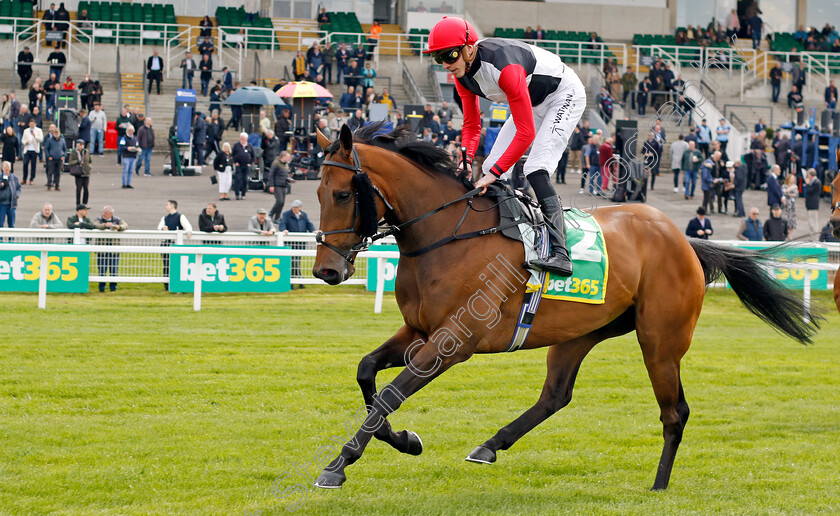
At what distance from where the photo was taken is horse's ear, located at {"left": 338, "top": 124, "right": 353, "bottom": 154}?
464 cm

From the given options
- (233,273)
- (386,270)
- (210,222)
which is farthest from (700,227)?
(210,222)

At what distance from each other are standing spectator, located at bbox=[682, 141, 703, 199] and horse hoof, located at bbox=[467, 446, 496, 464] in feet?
59.7

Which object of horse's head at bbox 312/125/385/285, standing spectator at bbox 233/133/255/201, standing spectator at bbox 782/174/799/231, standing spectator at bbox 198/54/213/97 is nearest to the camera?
horse's head at bbox 312/125/385/285

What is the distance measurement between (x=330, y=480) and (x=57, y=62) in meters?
25.7

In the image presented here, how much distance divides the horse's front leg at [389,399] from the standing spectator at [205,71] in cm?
2449

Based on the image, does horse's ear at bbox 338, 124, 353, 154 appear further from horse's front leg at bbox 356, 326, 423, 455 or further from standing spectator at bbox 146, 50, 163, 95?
standing spectator at bbox 146, 50, 163, 95

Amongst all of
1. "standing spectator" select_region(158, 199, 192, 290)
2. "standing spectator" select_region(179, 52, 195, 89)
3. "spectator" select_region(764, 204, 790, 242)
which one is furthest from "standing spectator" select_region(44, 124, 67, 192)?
"spectator" select_region(764, 204, 790, 242)

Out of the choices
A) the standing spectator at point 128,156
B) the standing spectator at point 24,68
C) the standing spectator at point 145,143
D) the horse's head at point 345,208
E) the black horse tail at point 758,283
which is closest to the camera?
the horse's head at point 345,208

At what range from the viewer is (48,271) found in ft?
43.1

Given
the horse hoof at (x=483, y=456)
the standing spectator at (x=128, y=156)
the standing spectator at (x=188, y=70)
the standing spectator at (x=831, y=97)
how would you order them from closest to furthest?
the horse hoof at (x=483, y=456) → the standing spectator at (x=128, y=156) → the standing spectator at (x=188, y=70) → the standing spectator at (x=831, y=97)

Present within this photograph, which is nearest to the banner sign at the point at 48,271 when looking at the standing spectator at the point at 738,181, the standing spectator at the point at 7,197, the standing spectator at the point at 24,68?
the standing spectator at the point at 7,197

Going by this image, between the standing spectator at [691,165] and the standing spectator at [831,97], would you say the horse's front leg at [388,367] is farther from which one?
the standing spectator at [831,97]

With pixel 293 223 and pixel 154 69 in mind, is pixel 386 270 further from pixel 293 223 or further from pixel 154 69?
pixel 154 69

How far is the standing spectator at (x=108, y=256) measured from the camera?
13.6 meters
